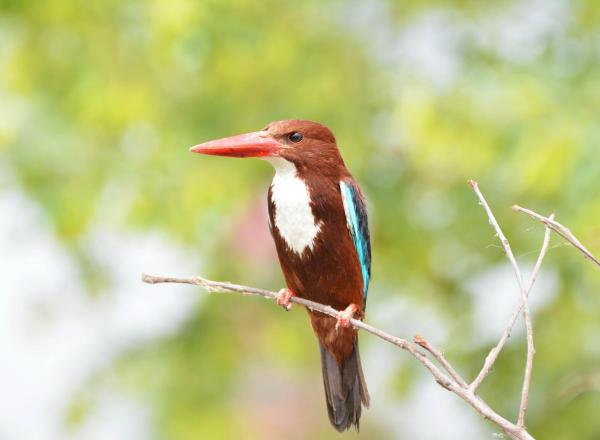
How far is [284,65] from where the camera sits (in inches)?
176

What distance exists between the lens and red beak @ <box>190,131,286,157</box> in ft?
4.84

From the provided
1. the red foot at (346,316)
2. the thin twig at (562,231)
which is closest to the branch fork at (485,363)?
the thin twig at (562,231)

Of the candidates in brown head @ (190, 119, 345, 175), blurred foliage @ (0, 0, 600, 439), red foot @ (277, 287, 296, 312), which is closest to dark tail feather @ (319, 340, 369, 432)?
red foot @ (277, 287, 296, 312)

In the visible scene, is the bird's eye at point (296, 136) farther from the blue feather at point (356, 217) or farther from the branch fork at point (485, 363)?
the branch fork at point (485, 363)

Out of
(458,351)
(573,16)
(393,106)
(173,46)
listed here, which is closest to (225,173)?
(173,46)

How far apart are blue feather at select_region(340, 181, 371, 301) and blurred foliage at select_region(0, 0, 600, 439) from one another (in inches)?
73.6

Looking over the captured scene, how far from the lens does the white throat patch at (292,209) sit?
5.65 ft

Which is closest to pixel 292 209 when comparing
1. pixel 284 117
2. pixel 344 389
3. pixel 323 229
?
pixel 323 229

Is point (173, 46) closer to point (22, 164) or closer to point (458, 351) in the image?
point (22, 164)

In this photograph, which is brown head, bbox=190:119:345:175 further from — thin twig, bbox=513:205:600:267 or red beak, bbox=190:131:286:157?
thin twig, bbox=513:205:600:267

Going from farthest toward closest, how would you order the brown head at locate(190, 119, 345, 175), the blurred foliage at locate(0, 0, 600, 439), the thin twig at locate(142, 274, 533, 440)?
1. the blurred foliage at locate(0, 0, 600, 439)
2. the brown head at locate(190, 119, 345, 175)
3. the thin twig at locate(142, 274, 533, 440)

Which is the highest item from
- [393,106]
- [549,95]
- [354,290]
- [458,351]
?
[354,290]

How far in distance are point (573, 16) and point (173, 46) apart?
1.71m

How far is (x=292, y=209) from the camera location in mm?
1741
